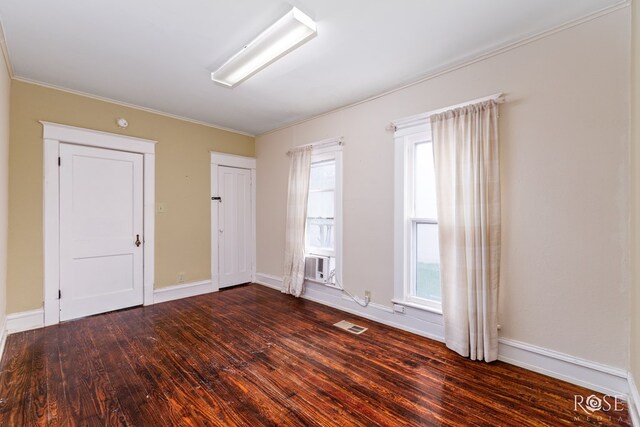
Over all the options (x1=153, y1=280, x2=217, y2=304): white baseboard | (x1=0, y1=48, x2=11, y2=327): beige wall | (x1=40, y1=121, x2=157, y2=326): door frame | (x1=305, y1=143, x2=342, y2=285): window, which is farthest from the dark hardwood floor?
→ (x1=305, y1=143, x2=342, y2=285): window

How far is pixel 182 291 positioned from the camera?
14.3ft

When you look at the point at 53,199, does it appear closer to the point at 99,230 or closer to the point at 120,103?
the point at 99,230

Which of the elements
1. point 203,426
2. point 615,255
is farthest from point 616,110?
point 203,426

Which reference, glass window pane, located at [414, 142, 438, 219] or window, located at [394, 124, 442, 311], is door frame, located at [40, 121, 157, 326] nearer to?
window, located at [394, 124, 442, 311]

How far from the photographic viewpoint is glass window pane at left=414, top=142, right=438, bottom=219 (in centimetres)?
307

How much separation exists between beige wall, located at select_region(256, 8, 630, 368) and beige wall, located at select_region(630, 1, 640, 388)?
9 cm

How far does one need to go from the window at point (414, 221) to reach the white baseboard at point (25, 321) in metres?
4.06

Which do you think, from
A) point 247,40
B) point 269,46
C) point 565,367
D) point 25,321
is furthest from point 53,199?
point 565,367

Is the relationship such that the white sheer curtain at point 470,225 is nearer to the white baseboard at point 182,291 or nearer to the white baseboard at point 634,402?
the white baseboard at point 634,402

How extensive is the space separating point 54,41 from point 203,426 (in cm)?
328

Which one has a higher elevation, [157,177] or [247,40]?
[247,40]

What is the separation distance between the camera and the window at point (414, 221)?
3.09 meters

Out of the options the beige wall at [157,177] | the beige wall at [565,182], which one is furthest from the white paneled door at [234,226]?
the beige wall at [565,182]

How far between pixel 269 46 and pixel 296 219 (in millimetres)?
2508
